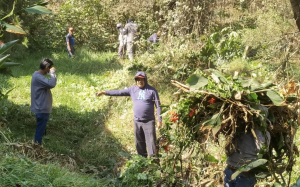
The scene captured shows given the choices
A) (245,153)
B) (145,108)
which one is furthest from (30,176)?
(145,108)

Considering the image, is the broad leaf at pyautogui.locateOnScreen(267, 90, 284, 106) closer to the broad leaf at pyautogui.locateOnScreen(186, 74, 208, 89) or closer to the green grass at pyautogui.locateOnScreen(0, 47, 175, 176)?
the broad leaf at pyautogui.locateOnScreen(186, 74, 208, 89)

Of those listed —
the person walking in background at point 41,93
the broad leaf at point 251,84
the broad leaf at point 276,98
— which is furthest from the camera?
the person walking in background at point 41,93

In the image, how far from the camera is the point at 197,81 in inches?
163

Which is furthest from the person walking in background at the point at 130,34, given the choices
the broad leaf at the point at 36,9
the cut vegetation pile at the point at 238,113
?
the broad leaf at the point at 36,9

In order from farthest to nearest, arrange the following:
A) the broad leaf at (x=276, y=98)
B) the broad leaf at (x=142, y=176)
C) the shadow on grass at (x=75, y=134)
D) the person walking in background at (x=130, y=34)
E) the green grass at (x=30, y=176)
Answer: the person walking in background at (x=130, y=34) < the shadow on grass at (x=75, y=134) < the broad leaf at (x=142, y=176) < the broad leaf at (x=276, y=98) < the green grass at (x=30, y=176)

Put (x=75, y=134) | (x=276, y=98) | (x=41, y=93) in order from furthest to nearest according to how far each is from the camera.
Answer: (x=75, y=134), (x=41, y=93), (x=276, y=98)

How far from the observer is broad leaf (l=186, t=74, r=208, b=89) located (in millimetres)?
4118

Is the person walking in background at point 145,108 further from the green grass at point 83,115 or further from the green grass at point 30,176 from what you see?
the green grass at point 30,176

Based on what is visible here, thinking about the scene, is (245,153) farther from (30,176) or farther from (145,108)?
(145,108)

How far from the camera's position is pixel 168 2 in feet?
41.4

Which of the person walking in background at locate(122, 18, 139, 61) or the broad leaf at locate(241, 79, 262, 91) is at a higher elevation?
the person walking in background at locate(122, 18, 139, 61)

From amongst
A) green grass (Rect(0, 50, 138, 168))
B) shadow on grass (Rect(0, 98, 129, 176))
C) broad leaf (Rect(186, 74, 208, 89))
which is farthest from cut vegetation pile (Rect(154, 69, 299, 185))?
shadow on grass (Rect(0, 98, 129, 176))

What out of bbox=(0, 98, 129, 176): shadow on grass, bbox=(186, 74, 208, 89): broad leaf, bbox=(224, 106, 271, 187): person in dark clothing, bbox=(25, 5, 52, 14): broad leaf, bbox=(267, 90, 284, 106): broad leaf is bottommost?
bbox=(0, 98, 129, 176): shadow on grass

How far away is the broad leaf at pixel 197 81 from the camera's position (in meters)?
4.12
